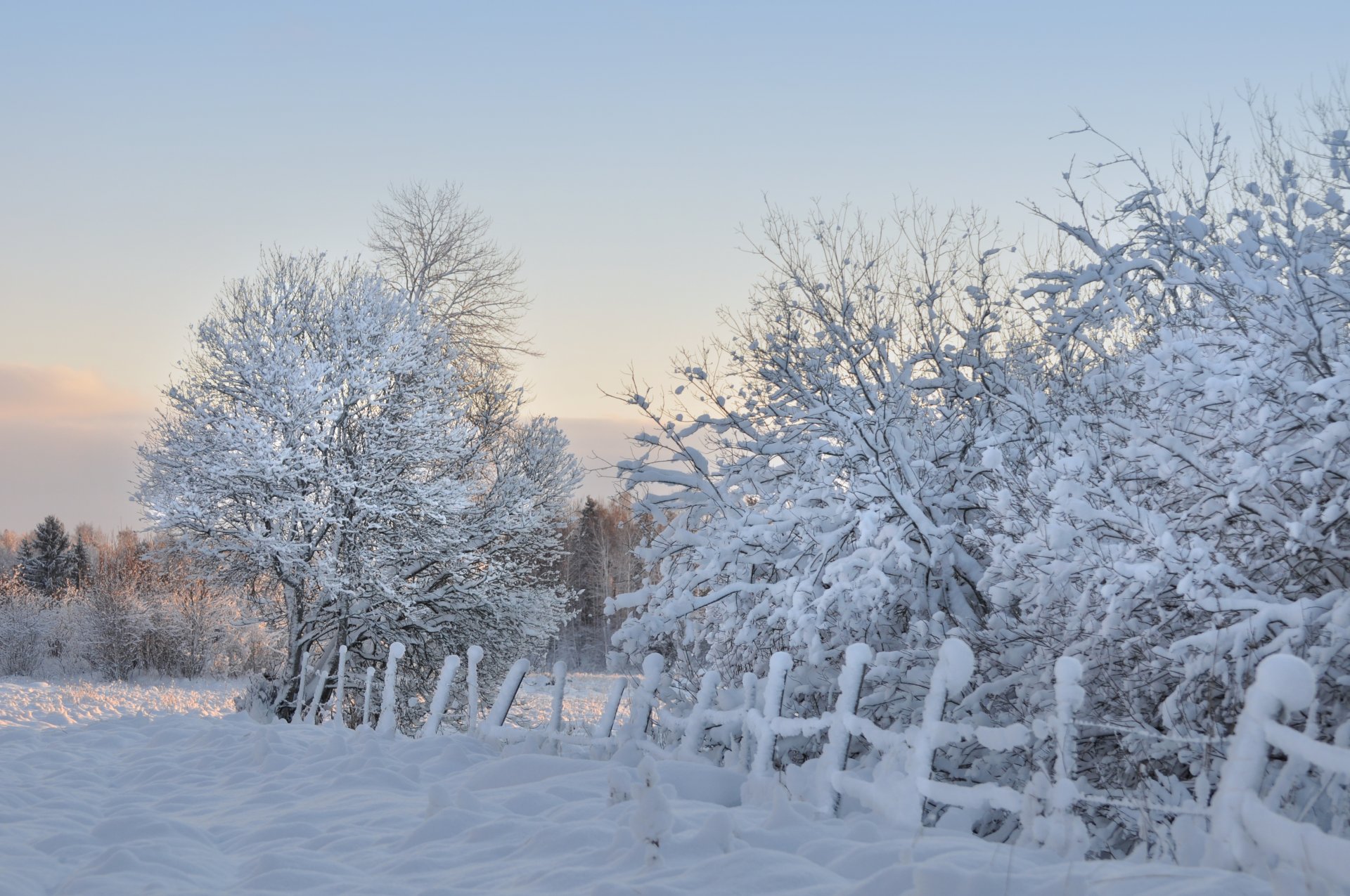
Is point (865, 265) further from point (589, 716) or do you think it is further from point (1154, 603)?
point (589, 716)

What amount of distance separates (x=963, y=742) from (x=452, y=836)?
2647 millimetres

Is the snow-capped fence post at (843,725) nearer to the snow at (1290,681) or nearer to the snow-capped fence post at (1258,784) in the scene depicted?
the snow-capped fence post at (1258,784)

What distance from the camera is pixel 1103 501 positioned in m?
5.25

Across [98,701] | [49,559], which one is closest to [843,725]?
[98,701]

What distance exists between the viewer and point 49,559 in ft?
172

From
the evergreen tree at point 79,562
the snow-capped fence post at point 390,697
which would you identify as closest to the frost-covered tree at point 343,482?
the snow-capped fence post at point 390,697

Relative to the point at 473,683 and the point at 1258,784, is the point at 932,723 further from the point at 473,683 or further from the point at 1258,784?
the point at 473,683

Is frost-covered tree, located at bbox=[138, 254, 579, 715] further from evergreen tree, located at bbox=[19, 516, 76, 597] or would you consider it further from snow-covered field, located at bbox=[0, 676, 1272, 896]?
evergreen tree, located at bbox=[19, 516, 76, 597]

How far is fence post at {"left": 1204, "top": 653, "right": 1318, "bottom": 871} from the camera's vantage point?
2740 millimetres

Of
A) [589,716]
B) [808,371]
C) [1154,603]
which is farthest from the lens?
[589,716]

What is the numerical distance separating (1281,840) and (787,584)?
4152 millimetres

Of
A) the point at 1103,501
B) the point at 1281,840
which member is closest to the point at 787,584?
the point at 1103,501

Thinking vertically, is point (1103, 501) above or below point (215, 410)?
below

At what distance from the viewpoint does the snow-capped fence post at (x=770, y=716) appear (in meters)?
5.48
